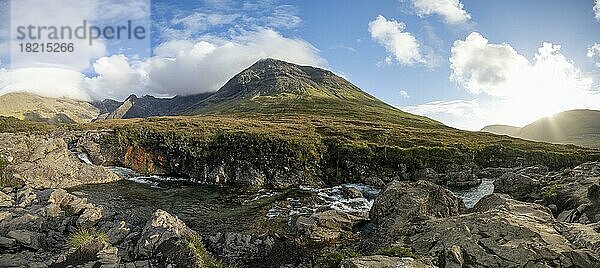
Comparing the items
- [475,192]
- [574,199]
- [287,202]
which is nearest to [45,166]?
[287,202]

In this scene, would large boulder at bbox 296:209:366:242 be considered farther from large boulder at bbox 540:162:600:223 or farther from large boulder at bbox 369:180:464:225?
large boulder at bbox 540:162:600:223

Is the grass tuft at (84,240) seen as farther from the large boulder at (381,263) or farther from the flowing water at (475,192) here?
the flowing water at (475,192)

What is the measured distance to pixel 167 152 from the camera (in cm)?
6900

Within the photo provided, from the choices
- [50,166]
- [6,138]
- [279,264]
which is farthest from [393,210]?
[6,138]

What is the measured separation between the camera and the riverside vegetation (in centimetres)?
1878

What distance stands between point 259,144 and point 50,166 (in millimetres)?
31238

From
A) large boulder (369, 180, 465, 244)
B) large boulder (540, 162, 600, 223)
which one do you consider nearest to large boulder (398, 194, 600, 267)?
large boulder (540, 162, 600, 223)

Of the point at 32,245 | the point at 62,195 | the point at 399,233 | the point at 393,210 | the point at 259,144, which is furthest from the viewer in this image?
the point at 259,144

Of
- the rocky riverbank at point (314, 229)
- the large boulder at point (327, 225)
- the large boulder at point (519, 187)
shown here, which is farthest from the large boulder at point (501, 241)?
the large boulder at point (519, 187)

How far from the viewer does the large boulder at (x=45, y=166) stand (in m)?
48.0

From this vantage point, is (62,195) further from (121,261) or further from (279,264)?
(279,264)

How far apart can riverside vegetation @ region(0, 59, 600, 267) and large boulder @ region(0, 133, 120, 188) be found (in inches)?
9.1

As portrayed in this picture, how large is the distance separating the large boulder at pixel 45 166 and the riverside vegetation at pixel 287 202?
232mm

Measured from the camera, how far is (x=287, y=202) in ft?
135
